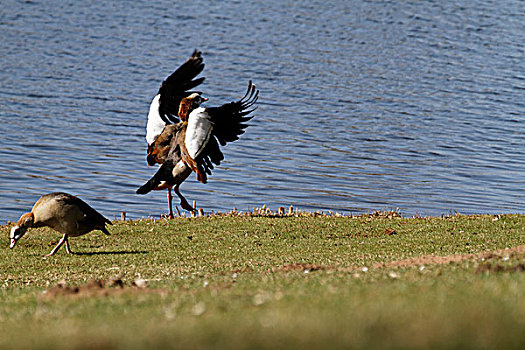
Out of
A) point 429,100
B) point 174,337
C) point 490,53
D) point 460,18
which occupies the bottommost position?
point 174,337

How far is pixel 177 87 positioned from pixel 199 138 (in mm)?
2896

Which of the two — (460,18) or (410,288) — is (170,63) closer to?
(460,18)

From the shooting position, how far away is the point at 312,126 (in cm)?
3753

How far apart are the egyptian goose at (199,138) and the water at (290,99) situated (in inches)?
221

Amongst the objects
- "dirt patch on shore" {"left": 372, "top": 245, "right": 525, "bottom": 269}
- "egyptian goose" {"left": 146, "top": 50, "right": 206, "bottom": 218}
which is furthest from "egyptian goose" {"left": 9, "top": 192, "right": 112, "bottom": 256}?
"dirt patch on shore" {"left": 372, "top": 245, "right": 525, "bottom": 269}

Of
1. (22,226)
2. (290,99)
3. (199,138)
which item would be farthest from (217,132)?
(290,99)

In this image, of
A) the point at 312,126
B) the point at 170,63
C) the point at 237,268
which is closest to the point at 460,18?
the point at 170,63

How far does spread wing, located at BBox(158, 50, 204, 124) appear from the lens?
20.4 m

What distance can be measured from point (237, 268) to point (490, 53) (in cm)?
4786

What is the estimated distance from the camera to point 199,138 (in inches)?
718

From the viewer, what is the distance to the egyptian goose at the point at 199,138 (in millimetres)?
18266

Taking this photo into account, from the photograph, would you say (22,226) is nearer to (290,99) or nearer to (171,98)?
(171,98)

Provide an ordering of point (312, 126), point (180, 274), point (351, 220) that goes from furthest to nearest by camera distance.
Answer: point (312, 126), point (351, 220), point (180, 274)

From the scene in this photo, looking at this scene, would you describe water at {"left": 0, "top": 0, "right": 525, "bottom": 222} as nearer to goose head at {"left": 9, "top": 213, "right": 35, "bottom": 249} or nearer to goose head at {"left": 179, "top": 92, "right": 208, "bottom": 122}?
goose head at {"left": 179, "top": 92, "right": 208, "bottom": 122}
